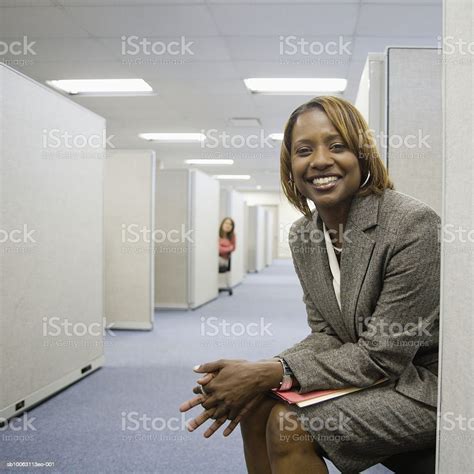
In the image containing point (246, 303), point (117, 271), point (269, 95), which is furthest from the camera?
point (246, 303)

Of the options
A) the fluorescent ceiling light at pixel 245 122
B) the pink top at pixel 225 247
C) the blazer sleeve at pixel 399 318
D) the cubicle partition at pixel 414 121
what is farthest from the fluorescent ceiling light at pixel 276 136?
the blazer sleeve at pixel 399 318

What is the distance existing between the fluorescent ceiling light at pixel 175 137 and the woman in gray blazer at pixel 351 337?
6.42 m

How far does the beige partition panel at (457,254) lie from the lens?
2.56ft

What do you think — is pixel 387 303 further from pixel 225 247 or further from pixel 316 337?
pixel 225 247

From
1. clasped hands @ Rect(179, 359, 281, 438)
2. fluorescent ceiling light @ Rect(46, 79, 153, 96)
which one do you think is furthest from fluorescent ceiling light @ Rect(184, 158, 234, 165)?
clasped hands @ Rect(179, 359, 281, 438)

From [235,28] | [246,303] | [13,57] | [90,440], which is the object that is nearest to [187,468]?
[90,440]

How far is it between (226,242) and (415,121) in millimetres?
4801

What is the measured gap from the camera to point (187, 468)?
5.69ft

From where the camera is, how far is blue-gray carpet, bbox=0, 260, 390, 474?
70.2 inches

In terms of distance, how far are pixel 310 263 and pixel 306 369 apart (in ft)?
0.88

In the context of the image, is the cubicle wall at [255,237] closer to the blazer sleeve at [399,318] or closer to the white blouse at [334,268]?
the white blouse at [334,268]

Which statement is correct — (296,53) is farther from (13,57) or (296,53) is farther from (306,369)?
(306,369)

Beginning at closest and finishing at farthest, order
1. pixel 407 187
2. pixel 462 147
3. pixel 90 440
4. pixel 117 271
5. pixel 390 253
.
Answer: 1. pixel 462 147
2. pixel 390 253
3. pixel 407 187
4. pixel 90 440
5. pixel 117 271

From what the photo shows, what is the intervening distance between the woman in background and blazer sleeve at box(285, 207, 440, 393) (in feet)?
17.8
